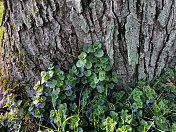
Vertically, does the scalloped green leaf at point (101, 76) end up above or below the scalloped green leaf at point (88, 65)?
below

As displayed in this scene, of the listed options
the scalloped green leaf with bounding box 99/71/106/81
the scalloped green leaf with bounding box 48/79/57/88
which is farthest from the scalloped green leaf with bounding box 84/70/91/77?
the scalloped green leaf with bounding box 48/79/57/88

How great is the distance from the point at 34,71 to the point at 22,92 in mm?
401

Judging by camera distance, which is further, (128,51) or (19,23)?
(128,51)

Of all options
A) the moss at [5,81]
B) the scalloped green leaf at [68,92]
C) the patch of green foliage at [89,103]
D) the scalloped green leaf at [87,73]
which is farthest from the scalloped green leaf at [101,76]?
the moss at [5,81]

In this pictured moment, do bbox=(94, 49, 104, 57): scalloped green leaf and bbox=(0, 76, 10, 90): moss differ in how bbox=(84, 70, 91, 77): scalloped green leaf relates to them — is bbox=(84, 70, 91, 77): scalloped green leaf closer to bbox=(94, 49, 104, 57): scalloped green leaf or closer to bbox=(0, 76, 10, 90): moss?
bbox=(94, 49, 104, 57): scalloped green leaf

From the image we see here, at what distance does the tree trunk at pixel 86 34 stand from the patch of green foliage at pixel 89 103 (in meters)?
0.15

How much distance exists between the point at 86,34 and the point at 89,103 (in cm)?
87

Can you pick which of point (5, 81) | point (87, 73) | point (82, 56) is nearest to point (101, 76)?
point (87, 73)

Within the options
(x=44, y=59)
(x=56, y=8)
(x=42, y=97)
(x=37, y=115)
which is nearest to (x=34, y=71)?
(x=44, y=59)

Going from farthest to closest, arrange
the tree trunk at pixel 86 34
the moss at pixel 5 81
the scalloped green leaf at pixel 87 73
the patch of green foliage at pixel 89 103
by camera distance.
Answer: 1. the moss at pixel 5 81
2. the scalloped green leaf at pixel 87 73
3. the patch of green foliage at pixel 89 103
4. the tree trunk at pixel 86 34

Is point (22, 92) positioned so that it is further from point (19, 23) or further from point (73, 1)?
point (73, 1)

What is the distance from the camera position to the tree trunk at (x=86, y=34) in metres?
1.67

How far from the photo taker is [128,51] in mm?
1919

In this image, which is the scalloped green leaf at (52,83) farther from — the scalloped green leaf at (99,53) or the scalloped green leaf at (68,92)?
the scalloped green leaf at (99,53)
